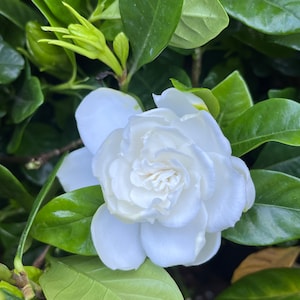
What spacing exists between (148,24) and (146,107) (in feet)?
0.64

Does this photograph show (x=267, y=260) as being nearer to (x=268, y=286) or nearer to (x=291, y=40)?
(x=268, y=286)

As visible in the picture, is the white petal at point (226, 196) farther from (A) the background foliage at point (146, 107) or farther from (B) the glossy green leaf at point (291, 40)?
(B) the glossy green leaf at point (291, 40)

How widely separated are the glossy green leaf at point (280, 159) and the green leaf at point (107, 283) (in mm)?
247


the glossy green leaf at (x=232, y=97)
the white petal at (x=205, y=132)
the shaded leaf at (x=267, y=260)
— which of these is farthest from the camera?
the shaded leaf at (x=267, y=260)

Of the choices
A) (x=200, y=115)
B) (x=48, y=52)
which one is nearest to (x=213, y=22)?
(x=200, y=115)

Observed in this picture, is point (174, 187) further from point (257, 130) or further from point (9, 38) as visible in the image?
point (9, 38)

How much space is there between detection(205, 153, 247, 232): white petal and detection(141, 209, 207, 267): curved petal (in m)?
0.02

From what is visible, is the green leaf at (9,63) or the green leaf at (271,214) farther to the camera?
the green leaf at (9,63)

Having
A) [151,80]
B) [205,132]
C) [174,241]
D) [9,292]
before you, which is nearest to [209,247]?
[174,241]

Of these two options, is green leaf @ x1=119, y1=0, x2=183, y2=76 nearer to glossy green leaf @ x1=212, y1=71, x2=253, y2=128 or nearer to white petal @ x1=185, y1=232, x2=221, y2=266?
glossy green leaf @ x1=212, y1=71, x2=253, y2=128

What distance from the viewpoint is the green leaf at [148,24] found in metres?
0.79

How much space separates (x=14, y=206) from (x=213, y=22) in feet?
1.66

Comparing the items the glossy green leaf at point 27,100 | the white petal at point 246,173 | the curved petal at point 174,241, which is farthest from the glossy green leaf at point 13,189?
the white petal at point 246,173

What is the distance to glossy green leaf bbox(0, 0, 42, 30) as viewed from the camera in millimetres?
941
